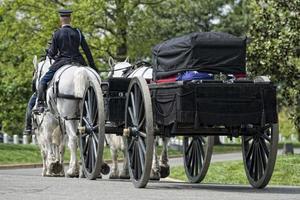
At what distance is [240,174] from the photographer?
20.4 metres

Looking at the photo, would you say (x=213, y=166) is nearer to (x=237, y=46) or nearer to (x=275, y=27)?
(x=275, y=27)

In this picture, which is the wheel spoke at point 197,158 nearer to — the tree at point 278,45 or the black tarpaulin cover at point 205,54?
the black tarpaulin cover at point 205,54

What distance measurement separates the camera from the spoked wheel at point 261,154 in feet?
38.6

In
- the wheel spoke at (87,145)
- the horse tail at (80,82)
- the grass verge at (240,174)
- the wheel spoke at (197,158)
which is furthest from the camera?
the grass verge at (240,174)

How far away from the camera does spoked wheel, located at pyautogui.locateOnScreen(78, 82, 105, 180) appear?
12.9 m

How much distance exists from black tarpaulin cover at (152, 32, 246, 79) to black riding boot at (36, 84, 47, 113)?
3.80 metres

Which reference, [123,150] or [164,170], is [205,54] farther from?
[164,170]

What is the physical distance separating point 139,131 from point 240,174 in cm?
870

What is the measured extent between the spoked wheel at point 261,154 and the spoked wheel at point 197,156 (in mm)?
1211

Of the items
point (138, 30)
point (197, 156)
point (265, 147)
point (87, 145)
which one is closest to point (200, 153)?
point (197, 156)

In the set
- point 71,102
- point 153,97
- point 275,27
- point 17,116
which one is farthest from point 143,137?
point 17,116

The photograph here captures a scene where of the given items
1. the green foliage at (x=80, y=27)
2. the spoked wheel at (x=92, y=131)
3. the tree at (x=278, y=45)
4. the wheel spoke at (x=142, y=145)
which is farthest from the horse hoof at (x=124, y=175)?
the green foliage at (x=80, y=27)

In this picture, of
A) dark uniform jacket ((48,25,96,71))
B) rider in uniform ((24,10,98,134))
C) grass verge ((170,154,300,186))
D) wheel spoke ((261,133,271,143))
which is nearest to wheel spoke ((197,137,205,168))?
rider in uniform ((24,10,98,134))

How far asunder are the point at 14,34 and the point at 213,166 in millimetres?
20223
